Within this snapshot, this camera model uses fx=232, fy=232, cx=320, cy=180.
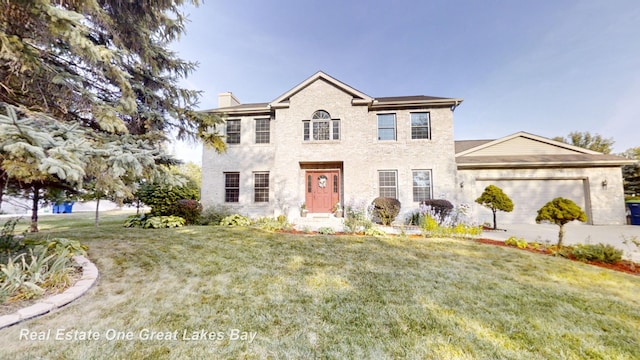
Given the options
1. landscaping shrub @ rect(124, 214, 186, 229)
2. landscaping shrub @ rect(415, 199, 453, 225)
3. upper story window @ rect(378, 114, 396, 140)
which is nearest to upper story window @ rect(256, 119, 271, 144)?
landscaping shrub @ rect(124, 214, 186, 229)

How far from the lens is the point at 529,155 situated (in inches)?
489

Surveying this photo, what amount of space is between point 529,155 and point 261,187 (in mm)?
14392

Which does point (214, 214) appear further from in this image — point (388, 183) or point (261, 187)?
point (388, 183)

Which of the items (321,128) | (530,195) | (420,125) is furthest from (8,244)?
(530,195)

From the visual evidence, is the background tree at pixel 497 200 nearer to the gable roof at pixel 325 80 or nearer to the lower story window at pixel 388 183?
the lower story window at pixel 388 183

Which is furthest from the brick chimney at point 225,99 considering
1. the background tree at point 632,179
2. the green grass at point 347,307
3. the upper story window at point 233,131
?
the background tree at point 632,179

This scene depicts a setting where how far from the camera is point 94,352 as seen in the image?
208 centimetres

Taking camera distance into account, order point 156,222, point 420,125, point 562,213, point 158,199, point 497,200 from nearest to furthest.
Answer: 1. point 562,213
2. point 156,222
3. point 497,200
4. point 158,199
5. point 420,125

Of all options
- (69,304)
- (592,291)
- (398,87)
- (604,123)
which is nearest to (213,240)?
(69,304)

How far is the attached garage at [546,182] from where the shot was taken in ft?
36.0

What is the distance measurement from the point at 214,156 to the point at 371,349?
39.9ft

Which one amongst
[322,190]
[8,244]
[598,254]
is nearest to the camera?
[8,244]

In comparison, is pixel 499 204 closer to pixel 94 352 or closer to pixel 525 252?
pixel 525 252

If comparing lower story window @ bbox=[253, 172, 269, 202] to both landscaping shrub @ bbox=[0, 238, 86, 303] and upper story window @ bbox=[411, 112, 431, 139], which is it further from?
landscaping shrub @ bbox=[0, 238, 86, 303]
